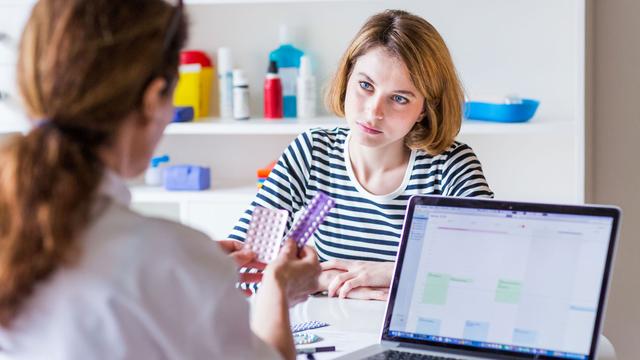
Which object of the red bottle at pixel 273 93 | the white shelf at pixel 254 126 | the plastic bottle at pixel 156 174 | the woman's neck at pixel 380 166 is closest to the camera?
the woman's neck at pixel 380 166

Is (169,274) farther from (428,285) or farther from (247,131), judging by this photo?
(247,131)

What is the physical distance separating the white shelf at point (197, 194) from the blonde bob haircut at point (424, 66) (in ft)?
2.41

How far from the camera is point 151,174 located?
282 cm

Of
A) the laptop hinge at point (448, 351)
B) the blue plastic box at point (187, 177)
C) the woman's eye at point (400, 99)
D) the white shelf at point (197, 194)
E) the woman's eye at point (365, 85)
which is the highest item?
the woman's eye at point (365, 85)

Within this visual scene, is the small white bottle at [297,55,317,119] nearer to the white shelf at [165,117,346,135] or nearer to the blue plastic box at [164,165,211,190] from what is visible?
the white shelf at [165,117,346,135]

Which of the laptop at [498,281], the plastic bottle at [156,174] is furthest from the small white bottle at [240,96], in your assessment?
the laptop at [498,281]

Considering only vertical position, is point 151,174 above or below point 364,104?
below

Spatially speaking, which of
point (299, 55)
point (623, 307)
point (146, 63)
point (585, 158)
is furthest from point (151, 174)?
point (146, 63)

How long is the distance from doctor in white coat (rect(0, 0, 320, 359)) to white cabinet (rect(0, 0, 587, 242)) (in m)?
1.63

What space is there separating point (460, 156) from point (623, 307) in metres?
1.03

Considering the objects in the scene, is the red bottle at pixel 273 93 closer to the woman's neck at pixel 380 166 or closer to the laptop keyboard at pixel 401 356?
the woman's neck at pixel 380 166

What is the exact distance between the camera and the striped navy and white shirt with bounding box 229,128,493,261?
1.92 metres

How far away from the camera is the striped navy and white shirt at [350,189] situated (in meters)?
1.92

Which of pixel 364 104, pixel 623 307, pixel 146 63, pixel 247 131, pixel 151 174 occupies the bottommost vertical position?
pixel 623 307
